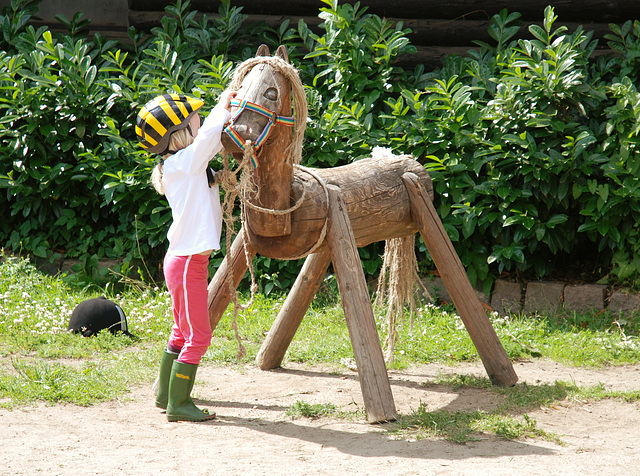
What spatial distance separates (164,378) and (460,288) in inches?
72.2

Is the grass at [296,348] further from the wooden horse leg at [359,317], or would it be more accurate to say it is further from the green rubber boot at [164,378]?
the green rubber boot at [164,378]

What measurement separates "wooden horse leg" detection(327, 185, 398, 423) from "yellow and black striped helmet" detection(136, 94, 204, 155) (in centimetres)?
90

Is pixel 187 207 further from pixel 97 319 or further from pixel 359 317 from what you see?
pixel 97 319

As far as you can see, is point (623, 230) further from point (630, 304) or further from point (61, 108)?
point (61, 108)

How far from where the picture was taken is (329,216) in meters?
3.84

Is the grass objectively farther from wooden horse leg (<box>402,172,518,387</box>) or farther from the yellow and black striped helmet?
the yellow and black striped helmet

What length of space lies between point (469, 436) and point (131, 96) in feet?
14.1

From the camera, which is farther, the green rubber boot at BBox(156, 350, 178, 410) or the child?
the green rubber boot at BBox(156, 350, 178, 410)

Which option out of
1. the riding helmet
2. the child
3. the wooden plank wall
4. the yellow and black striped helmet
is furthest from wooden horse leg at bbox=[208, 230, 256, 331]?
the wooden plank wall

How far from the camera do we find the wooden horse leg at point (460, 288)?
4328 millimetres

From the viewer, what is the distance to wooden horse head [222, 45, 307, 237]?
344 cm

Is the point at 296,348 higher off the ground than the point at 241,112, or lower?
lower

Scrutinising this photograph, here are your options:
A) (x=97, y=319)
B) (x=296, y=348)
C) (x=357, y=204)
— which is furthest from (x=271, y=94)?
(x=97, y=319)

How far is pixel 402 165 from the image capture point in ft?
14.4
